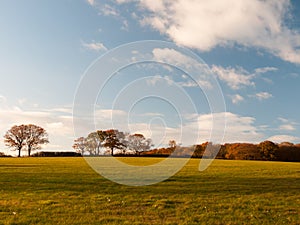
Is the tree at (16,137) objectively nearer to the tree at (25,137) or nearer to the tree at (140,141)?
the tree at (25,137)

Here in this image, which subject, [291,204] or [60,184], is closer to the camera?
[291,204]

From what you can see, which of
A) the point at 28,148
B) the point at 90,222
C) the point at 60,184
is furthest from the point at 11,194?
the point at 28,148

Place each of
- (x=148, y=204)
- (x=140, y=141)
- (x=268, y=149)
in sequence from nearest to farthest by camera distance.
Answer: (x=148, y=204), (x=140, y=141), (x=268, y=149)

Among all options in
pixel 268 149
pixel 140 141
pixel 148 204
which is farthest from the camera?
pixel 268 149

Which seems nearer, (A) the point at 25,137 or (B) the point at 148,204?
(B) the point at 148,204

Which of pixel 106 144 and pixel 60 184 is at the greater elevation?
pixel 106 144

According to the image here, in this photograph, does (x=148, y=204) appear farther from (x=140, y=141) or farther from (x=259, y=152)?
(x=259, y=152)

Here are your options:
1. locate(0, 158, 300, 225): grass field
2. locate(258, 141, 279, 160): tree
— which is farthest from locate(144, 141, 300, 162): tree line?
locate(0, 158, 300, 225): grass field

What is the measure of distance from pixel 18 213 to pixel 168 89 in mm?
14540

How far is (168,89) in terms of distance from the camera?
1045 inches

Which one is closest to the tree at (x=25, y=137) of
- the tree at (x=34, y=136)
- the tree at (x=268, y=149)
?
the tree at (x=34, y=136)

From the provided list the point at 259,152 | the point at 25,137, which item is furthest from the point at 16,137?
the point at 259,152

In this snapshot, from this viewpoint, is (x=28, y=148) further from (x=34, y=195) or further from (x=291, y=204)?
(x=291, y=204)

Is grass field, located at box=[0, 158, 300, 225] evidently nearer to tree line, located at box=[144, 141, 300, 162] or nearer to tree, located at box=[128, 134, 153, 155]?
tree, located at box=[128, 134, 153, 155]
